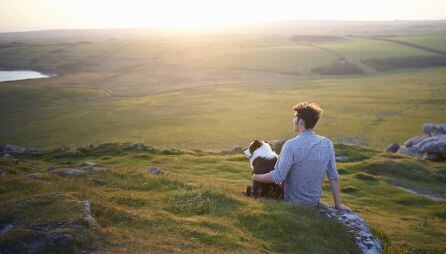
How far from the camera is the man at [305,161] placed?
11273mm

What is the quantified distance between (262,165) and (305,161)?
4.31 ft

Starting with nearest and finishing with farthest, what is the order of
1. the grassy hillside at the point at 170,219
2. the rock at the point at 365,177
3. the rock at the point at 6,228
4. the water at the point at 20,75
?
the rock at the point at 6,228, the grassy hillside at the point at 170,219, the rock at the point at 365,177, the water at the point at 20,75

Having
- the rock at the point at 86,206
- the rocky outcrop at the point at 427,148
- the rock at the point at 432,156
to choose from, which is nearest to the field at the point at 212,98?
the rocky outcrop at the point at 427,148

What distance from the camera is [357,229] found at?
1212 cm

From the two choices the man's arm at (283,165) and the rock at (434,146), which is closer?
the man's arm at (283,165)

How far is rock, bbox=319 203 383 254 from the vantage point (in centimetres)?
1168

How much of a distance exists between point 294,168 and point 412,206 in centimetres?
1834

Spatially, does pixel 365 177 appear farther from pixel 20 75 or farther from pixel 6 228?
pixel 20 75

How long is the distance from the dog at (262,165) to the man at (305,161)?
41cm

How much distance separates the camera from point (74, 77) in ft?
462

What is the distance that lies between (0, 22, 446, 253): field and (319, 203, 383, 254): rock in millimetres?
347

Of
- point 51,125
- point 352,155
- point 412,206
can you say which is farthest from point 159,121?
point 412,206

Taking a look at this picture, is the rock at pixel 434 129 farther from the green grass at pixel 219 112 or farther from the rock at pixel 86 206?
the rock at pixel 86 206

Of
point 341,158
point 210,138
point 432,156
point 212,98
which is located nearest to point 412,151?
point 432,156
